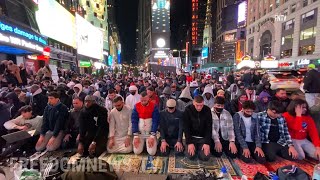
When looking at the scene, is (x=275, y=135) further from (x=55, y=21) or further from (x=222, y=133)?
(x=55, y=21)

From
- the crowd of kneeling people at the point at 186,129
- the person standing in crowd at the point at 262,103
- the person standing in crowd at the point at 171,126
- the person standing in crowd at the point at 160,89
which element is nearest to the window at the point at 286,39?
the person standing in crowd at the point at 160,89

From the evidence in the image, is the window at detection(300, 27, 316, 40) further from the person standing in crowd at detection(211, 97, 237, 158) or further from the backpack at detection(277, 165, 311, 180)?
the backpack at detection(277, 165, 311, 180)

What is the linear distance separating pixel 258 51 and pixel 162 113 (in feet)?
202

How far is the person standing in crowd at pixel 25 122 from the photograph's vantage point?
602cm

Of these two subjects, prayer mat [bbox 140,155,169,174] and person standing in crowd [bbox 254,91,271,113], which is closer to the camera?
prayer mat [bbox 140,155,169,174]

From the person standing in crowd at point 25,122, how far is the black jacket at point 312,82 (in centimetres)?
880

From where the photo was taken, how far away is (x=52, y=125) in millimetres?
6293

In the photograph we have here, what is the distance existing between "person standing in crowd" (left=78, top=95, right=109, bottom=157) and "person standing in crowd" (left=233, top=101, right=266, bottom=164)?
333 centimetres

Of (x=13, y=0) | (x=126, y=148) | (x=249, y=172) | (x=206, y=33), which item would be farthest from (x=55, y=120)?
(x=206, y=33)

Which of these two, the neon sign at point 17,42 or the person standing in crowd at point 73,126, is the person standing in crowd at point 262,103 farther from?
the neon sign at point 17,42

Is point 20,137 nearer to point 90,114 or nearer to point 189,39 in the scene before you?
point 90,114

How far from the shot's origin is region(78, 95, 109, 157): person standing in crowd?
5.90 m

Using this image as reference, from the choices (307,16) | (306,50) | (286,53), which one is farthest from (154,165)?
(286,53)

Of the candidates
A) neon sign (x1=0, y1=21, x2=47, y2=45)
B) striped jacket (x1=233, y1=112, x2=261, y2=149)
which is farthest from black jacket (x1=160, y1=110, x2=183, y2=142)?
neon sign (x1=0, y1=21, x2=47, y2=45)
